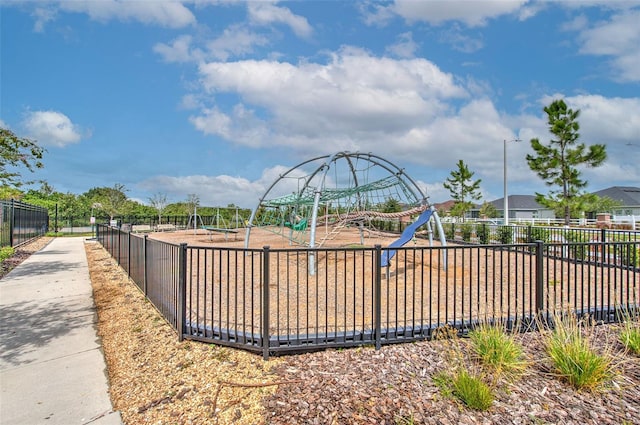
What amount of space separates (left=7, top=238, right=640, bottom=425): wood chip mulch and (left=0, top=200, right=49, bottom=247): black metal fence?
41.3 feet

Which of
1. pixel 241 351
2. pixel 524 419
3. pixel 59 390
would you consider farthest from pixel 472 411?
pixel 59 390

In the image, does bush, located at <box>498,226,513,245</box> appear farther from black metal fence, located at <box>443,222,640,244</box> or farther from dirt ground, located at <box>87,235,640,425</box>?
dirt ground, located at <box>87,235,640,425</box>

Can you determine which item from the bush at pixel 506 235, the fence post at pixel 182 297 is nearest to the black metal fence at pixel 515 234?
the bush at pixel 506 235

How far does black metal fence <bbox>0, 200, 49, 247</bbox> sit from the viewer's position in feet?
42.1

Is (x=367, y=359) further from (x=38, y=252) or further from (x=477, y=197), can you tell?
(x=477, y=197)

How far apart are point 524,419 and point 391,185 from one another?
8316 millimetres

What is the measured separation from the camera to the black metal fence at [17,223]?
1283 centimetres

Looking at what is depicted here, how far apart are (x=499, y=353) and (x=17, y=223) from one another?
731 inches

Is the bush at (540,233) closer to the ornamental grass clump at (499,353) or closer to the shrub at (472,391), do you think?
the ornamental grass clump at (499,353)

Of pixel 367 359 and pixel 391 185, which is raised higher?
pixel 391 185

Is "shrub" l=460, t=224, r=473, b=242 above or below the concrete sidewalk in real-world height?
above

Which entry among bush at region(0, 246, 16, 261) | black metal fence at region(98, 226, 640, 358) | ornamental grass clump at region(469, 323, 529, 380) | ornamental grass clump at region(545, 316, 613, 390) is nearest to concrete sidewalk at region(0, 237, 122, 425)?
black metal fence at region(98, 226, 640, 358)

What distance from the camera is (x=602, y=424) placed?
2504mm

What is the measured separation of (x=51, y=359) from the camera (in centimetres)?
389
